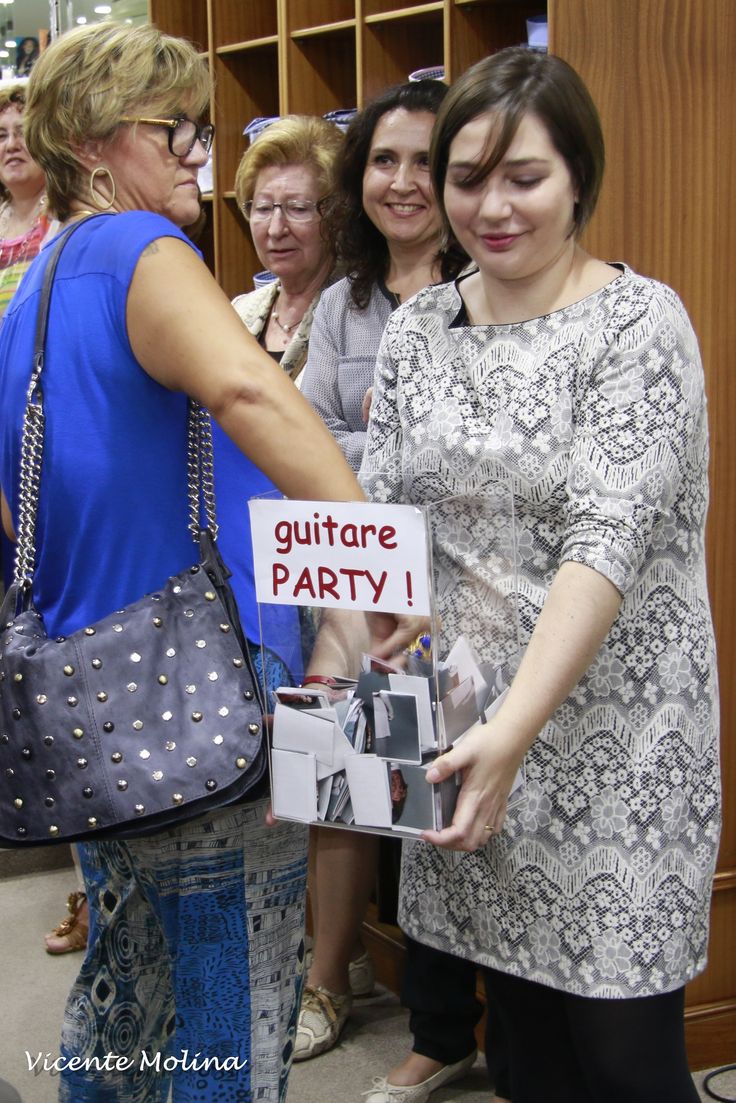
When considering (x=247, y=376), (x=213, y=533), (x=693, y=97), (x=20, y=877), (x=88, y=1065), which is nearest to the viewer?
(x=247, y=376)

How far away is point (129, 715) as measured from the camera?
3.92 feet

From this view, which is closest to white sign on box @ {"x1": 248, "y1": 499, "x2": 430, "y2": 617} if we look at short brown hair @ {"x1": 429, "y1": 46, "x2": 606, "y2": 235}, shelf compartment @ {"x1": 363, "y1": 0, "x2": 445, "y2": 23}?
short brown hair @ {"x1": 429, "y1": 46, "x2": 606, "y2": 235}

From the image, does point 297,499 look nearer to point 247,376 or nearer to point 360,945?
point 247,376

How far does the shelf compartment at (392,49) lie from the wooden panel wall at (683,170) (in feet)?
3.71

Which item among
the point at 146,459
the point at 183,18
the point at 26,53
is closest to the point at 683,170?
the point at 146,459

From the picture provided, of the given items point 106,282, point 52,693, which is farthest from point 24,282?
point 52,693

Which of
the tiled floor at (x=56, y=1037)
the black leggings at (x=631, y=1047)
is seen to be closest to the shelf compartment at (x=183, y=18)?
the tiled floor at (x=56, y=1037)

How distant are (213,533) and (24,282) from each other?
0.36m

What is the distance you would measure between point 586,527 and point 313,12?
258 cm

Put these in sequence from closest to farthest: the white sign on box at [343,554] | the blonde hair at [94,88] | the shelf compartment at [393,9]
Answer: the white sign on box at [343,554]
the blonde hair at [94,88]
the shelf compartment at [393,9]

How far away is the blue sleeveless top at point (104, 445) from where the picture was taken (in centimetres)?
122

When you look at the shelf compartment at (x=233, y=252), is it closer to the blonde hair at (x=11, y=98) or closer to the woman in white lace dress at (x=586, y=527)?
the blonde hair at (x=11, y=98)

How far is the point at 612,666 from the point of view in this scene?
4.70ft

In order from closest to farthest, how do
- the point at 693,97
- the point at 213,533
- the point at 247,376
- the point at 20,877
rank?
1. the point at 247,376
2. the point at 213,533
3. the point at 693,97
4. the point at 20,877
